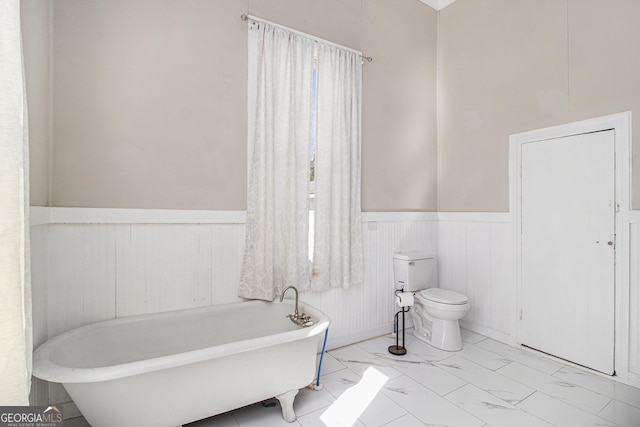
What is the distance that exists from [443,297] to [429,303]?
127mm

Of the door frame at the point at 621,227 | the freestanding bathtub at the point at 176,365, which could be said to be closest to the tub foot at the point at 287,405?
the freestanding bathtub at the point at 176,365

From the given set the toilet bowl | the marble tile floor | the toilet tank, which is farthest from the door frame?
the toilet tank

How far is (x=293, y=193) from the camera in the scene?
234cm

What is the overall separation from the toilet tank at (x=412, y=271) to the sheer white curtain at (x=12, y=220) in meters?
2.57

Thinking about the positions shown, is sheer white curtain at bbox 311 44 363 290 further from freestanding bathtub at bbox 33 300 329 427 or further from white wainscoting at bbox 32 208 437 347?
freestanding bathtub at bbox 33 300 329 427

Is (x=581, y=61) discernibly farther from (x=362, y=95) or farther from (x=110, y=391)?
(x=110, y=391)

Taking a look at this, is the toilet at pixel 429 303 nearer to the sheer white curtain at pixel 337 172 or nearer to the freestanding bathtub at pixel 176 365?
the sheer white curtain at pixel 337 172

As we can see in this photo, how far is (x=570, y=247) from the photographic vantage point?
7.81 ft

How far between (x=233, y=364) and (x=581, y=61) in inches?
123

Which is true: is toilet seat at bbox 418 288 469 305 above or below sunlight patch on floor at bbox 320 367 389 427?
above

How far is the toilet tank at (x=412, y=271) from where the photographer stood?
2.86 metres

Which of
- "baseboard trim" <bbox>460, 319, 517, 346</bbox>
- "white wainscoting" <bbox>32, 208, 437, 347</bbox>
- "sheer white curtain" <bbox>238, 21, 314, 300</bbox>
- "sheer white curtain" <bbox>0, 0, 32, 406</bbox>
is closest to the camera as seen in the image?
"sheer white curtain" <bbox>0, 0, 32, 406</bbox>

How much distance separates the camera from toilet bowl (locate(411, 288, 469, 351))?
2.57 metres

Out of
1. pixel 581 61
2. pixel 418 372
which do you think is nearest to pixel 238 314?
pixel 418 372
